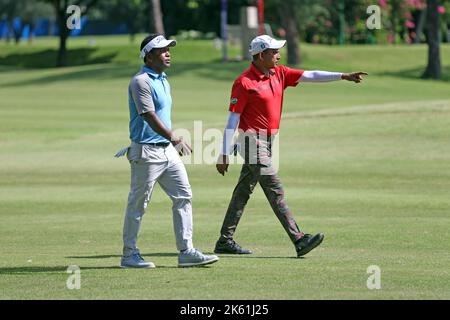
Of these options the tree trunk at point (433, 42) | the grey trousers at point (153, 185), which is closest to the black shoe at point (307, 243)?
the grey trousers at point (153, 185)

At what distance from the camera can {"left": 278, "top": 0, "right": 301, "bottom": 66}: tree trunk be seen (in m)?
52.8

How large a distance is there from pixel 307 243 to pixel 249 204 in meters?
6.31

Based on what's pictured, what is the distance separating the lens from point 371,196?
18703mm

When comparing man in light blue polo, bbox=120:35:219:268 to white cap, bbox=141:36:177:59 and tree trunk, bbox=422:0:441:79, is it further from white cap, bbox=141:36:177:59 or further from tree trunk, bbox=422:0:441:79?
tree trunk, bbox=422:0:441:79

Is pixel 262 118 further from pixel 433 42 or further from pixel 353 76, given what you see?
pixel 433 42

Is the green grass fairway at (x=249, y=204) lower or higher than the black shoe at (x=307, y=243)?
lower

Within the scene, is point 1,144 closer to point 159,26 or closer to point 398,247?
point 398,247

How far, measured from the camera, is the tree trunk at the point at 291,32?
173 ft

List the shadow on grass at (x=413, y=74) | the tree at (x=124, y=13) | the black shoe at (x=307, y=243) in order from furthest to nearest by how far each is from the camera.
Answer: the tree at (x=124, y=13) → the shadow on grass at (x=413, y=74) → the black shoe at (x=307, y=243)

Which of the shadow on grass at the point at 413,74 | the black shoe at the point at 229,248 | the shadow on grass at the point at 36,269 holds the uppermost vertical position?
the shadow on grass at the point at 36,269

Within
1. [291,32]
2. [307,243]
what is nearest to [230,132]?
[307,243]

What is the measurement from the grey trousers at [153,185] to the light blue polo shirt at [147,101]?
10 centimetres

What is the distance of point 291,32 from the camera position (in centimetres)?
5309

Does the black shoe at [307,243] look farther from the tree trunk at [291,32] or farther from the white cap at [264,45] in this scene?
the tree trunk at [291,32]
